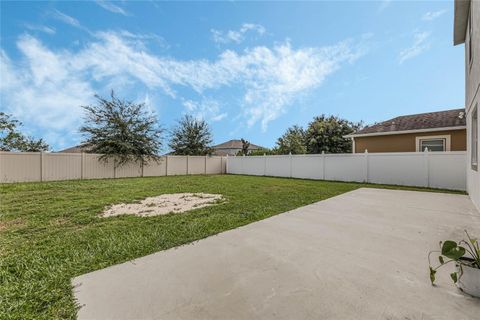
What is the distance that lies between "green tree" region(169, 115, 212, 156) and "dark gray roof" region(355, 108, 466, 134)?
Result: 42.1 feet

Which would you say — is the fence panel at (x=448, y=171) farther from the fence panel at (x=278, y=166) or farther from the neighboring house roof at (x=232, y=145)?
the neighboring house roof at (x=232, y=145)

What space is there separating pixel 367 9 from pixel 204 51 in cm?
765

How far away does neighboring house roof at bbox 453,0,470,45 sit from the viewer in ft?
19.5

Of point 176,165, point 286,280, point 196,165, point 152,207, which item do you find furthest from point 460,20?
point 176,165

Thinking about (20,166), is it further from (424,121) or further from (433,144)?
(424,121)

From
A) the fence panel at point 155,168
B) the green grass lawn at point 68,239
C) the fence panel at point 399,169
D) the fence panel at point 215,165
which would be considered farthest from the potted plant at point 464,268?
the fence panel at point 215,165

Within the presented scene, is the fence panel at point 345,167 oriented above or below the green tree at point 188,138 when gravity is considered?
below

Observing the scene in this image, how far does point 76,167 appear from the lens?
11.7m

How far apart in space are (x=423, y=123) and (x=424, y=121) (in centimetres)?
31

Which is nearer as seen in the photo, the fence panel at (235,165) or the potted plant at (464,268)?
the potted plant at (464,268)

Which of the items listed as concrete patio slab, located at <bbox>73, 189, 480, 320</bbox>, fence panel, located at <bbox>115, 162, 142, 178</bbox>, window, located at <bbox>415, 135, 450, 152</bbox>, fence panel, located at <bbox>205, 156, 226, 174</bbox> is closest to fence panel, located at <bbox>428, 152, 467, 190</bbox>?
window, located at <bbox>415, 135, 450, 152</bbox>

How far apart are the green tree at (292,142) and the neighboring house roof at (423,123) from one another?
26.8ft

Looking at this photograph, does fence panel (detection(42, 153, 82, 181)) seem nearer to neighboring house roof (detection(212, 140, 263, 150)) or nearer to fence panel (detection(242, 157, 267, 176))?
fence panel (detection(242, 157, 267, 176))

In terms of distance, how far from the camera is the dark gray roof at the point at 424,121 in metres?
10.3
